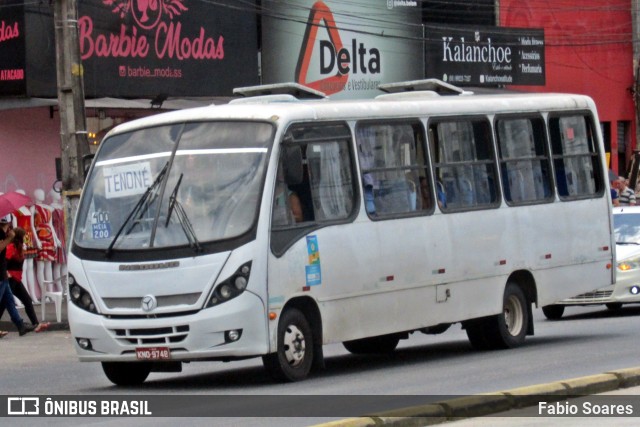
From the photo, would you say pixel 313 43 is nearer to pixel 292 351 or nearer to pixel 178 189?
pixel 178 189

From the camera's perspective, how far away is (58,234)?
2755 centimetres

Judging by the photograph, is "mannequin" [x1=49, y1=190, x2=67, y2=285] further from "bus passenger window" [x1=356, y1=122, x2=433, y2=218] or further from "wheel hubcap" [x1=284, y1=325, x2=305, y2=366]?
"wheel hubcap" [x1=284, y1=325, x2=305, y2=366]

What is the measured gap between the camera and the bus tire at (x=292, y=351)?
43.4 feet

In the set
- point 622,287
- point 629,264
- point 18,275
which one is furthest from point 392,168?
point 18,275

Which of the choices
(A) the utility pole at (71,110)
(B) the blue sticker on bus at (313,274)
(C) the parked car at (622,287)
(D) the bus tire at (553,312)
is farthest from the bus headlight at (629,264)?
(B) the blue sticker on bus at (313,274)

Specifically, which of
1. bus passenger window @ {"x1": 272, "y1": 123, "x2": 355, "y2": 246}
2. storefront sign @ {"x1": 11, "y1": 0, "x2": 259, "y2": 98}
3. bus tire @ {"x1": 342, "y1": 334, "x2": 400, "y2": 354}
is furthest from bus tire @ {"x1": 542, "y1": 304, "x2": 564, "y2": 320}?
storefront sign @ {"x1": 11, "y1": 0, "x2": 259, "y2": 98}

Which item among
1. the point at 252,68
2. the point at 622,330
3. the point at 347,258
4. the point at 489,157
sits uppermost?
the point at 252,68

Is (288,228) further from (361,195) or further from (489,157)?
(489,157)

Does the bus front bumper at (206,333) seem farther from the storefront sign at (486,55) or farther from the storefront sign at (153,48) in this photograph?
the storefront sign at (486,55)

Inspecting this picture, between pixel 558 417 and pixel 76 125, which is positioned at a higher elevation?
pixel 76 125

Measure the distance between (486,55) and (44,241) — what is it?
1511 cm

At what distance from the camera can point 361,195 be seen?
14.5m

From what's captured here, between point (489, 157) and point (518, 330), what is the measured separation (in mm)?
2137

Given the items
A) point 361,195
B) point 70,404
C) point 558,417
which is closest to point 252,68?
point 361,195
